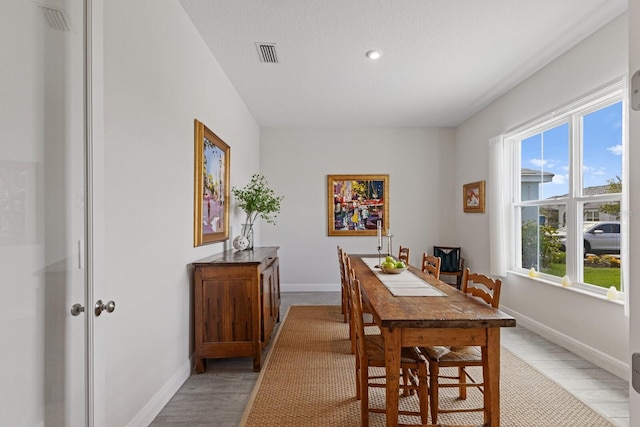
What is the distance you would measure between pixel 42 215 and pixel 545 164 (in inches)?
173

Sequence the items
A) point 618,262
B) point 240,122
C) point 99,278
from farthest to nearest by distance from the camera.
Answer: point 240,122, point 618,262, point 99,278

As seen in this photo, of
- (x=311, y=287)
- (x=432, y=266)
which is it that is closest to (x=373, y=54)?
(x=432, y=266)

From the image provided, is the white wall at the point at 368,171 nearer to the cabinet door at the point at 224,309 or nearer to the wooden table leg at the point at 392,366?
the cabinet door at the point at 224,309

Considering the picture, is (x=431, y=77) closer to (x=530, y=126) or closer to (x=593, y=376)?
(x=530, y=126)

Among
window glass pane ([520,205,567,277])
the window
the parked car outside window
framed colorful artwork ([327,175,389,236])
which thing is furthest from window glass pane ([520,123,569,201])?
framed colorful artwork ([327,175,389,236])

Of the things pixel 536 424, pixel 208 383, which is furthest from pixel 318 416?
pixel 536 424

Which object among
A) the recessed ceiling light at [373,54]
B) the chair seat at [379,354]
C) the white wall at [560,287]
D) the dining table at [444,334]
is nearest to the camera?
the dining table at [444,334]

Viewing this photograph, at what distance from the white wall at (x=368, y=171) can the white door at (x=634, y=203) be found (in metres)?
5.37

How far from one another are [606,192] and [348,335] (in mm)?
2737

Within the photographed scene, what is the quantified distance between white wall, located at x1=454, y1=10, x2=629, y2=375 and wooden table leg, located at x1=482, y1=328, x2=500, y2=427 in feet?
5.61

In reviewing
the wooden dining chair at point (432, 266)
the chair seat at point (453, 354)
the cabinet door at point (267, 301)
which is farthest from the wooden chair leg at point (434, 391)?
the cabinet door at point (267, 301)

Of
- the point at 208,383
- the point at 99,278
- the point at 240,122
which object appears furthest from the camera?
the point at 240,122

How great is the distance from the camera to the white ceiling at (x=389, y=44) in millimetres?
2623

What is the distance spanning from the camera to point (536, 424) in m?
2.09
